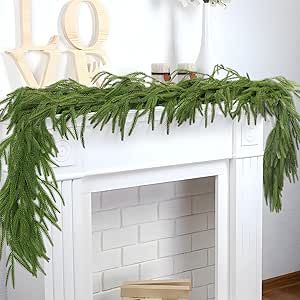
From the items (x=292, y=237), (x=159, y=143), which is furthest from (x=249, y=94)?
(x=292, y=237)

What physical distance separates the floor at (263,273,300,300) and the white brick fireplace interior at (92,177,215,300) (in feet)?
1.67

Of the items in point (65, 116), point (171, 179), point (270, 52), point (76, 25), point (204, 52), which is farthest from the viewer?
point (270, 52)

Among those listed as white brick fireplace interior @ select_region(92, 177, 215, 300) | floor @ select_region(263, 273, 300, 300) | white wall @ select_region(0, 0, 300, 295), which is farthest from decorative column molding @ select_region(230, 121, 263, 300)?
floor @ select_region(263, 273, 300, 300)

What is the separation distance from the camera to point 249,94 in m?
2.38

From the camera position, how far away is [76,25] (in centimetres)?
255

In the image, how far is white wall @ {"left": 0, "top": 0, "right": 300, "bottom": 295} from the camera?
251 cm

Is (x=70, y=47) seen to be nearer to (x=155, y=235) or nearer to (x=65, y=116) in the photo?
(x=65, y=116)

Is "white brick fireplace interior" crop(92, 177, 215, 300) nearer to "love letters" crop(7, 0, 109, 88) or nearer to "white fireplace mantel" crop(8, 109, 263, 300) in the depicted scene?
"white fireplace mantel" crop(8, 109, 263, 300)

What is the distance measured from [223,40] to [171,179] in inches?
33.1

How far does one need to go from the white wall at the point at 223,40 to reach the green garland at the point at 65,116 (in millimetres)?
268

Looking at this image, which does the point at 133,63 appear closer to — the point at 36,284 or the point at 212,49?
the point at 212,49

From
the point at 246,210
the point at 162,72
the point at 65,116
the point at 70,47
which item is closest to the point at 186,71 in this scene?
the point at 162,72

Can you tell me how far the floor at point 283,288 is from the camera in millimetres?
3236

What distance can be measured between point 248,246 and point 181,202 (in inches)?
13.4
